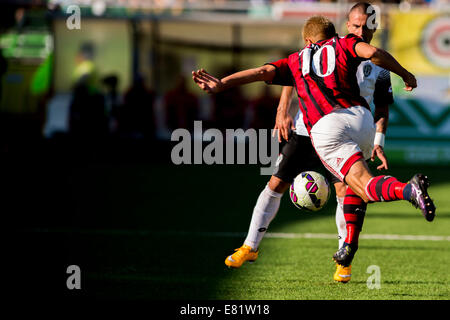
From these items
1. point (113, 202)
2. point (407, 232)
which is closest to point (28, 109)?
point (113, 202)

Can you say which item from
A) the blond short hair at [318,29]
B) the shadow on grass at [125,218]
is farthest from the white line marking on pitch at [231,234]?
the blond short hair at [318,29]

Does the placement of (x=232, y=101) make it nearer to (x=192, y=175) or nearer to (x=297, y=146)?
(x=192, y=175)

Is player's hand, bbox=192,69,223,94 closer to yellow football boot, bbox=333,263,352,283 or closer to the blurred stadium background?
yellow football boot, bbox=333,263,352,283

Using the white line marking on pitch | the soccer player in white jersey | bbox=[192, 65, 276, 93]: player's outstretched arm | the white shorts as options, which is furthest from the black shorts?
the white line marking on pitch

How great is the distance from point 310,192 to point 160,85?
1174cm

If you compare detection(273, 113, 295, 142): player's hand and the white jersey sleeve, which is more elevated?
the white jersey sleeve

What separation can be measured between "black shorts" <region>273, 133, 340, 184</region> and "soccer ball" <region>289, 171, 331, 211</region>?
0.16 m

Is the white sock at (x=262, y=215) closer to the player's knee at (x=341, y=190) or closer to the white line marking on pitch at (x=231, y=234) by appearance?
the player's knee at (x=341, y=190)

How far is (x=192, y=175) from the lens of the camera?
15203mm

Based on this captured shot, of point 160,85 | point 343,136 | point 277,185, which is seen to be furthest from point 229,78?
point 160,85

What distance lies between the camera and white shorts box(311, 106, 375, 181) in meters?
5.88

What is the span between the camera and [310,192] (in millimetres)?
6469

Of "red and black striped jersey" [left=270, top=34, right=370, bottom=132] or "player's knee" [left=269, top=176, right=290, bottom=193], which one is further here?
"player's knee" [left=269, top=176, right=290, bottom=193]
